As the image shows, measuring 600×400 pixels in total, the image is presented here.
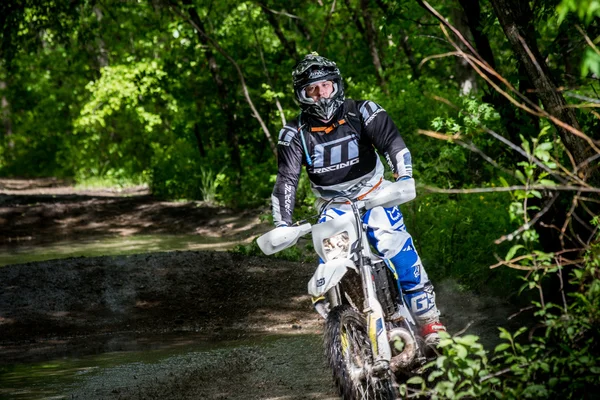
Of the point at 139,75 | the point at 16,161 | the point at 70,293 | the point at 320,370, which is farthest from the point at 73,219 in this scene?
the point at 16,161

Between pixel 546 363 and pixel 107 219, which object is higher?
pixel 107 219

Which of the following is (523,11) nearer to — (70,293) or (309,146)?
(309,146)

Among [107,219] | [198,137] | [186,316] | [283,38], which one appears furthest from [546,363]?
[198,137]

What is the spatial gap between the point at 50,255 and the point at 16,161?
34452 millimetres

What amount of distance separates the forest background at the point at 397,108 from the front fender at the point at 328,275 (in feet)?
3.15

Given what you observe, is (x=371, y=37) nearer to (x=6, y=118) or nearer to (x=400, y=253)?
(x=400, y=253)

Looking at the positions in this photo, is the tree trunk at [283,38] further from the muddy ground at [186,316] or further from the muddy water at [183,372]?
the muddy water at [183,372]

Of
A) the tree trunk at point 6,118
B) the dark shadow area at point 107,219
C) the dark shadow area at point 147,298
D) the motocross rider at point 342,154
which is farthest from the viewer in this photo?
the tree trunk at point 6,118

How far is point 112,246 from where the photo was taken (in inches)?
686

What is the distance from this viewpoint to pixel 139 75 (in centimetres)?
2359

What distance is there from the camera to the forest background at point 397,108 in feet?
14.1

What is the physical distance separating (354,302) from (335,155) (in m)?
1.03

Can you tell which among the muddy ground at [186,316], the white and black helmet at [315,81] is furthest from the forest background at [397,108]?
the muddy ground at [186,316]

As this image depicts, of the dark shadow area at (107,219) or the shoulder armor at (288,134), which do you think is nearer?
the shoulder armor at (288,134)
